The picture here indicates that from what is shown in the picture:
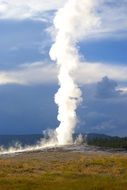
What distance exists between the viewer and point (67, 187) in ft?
178

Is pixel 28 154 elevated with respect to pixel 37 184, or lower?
elevated

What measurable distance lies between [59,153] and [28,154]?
271 inches

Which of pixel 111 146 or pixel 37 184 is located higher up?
pixel 111 146

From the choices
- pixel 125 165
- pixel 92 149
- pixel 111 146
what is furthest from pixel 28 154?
pixel 125 165

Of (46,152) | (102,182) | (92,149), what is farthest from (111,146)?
(102,182)

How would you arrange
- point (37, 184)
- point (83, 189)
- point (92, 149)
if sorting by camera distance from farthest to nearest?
point (92, 149) → point (37, 184) → point (83, 189)

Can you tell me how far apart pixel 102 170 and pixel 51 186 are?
2349 centimetres

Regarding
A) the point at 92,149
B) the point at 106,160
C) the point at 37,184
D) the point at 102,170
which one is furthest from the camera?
the point at 92,149

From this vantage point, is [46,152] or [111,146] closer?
[46,152]

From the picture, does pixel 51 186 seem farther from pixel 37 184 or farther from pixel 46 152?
pixel 46 152

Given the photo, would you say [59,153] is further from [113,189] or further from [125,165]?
[113,189]

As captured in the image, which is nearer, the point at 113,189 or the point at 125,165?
the point at 113,189

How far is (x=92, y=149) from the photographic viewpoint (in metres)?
131

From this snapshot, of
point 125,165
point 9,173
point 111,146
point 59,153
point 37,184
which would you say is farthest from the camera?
point 111,146
